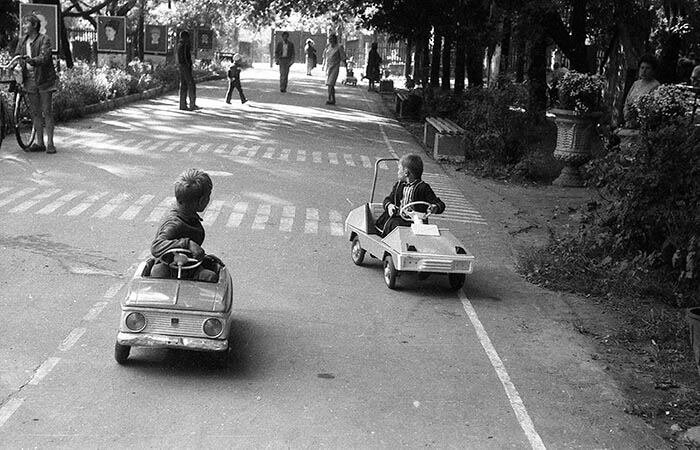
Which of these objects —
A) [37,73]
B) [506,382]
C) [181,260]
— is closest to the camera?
[181,260]

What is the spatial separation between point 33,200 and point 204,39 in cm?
4198

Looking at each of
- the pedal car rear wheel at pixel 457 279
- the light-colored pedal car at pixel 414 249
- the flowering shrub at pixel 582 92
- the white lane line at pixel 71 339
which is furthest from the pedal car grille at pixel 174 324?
the flowering shrub at pixel 582 92

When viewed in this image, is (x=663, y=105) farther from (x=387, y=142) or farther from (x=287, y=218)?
(x=387, y=142)

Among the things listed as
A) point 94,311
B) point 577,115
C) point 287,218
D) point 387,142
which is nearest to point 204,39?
point 387,142

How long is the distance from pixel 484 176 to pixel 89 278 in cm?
1029

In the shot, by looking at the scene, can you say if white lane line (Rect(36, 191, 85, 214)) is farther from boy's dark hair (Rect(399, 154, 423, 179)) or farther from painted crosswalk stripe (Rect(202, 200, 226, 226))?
boy's dark hair (Rect(399, 154, 423, 179))

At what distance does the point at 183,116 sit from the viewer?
81.0ft

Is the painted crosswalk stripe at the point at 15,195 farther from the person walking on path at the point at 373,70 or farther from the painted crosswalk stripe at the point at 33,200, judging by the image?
the person walking on path at the point at 373,70

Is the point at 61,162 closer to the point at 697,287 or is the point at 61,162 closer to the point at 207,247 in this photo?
the point at 207,247

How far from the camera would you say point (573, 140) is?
A: 1644 centimetres

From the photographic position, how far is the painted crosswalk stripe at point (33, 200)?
1125 centimetres

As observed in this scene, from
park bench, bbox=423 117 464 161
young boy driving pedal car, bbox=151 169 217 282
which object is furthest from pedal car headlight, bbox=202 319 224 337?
park bench, bbox=423 117 464 161

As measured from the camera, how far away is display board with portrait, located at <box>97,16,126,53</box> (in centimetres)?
3123

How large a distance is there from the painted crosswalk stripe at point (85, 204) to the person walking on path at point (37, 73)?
3.83 metres
